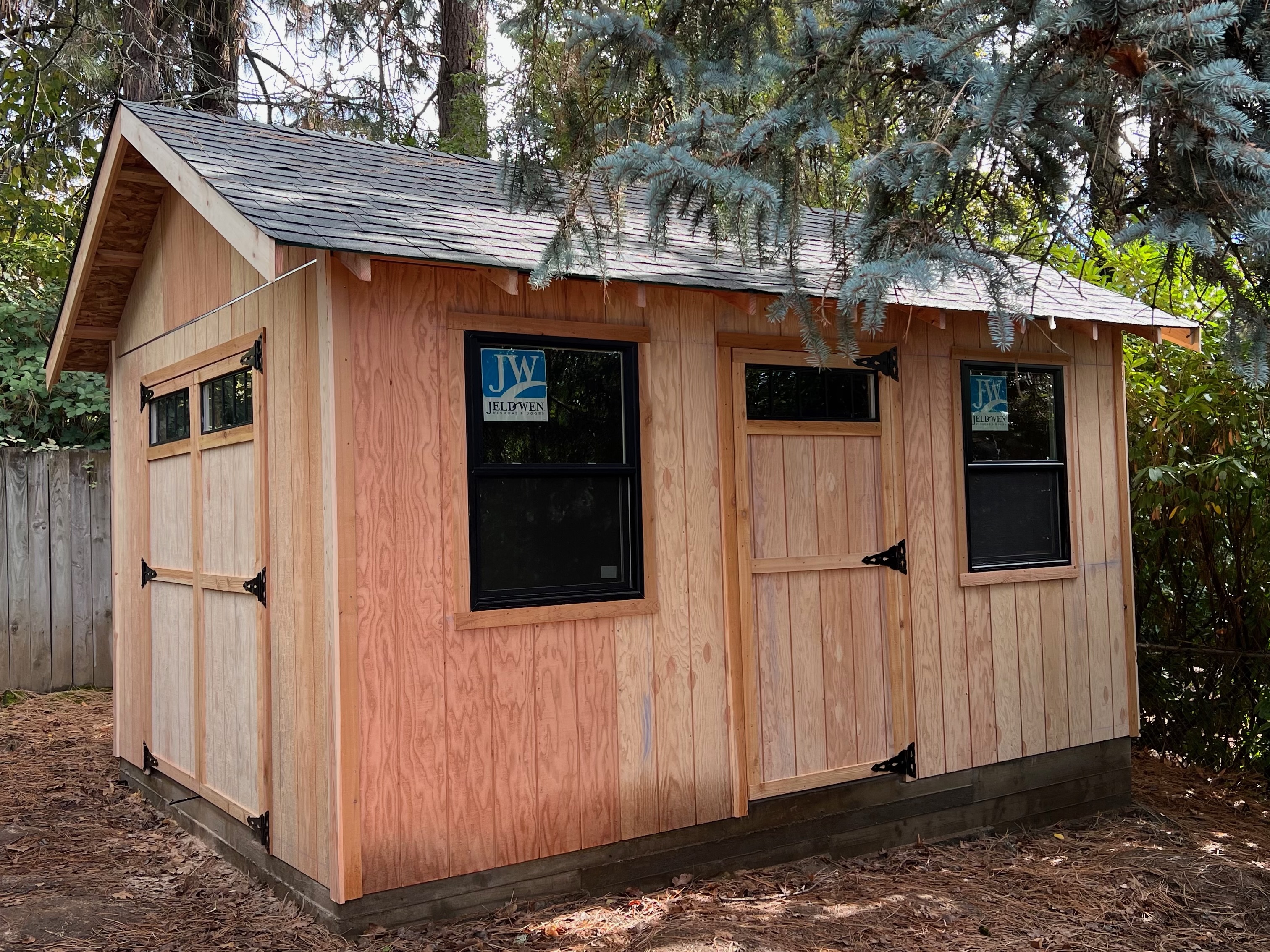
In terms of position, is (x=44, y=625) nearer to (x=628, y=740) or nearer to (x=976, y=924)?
(x=628, y=740)

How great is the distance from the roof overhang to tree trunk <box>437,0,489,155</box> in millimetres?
5601

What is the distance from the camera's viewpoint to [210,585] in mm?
5367

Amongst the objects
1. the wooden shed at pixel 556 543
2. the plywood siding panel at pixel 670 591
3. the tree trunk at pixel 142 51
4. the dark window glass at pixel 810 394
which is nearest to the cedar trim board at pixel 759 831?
the wooden shed at pixel 556 543

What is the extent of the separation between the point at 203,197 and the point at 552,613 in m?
2.17

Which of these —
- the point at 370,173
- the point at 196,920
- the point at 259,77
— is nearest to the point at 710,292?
the point at 370,173

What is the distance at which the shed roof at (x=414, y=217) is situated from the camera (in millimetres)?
4277

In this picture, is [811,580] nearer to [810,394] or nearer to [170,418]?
[810,394]

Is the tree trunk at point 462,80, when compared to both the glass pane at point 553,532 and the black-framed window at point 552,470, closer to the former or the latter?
the black-framed window at point 552,470

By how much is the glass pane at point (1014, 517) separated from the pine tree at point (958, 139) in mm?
1750

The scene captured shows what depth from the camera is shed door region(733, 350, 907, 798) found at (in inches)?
203

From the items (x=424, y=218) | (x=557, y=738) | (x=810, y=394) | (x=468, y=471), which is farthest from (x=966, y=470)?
(x=424, y=218)

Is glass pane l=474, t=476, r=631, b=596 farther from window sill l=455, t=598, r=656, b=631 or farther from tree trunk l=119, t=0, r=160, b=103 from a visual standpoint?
tree trunk l=119, t=0, r=160, b=103

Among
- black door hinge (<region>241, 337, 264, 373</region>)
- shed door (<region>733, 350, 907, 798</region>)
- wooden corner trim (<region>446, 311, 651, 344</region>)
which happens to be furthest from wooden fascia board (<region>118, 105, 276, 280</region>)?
shed door (<region>733, 350, 907, 798</region>)

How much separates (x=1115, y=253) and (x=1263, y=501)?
166 cm
